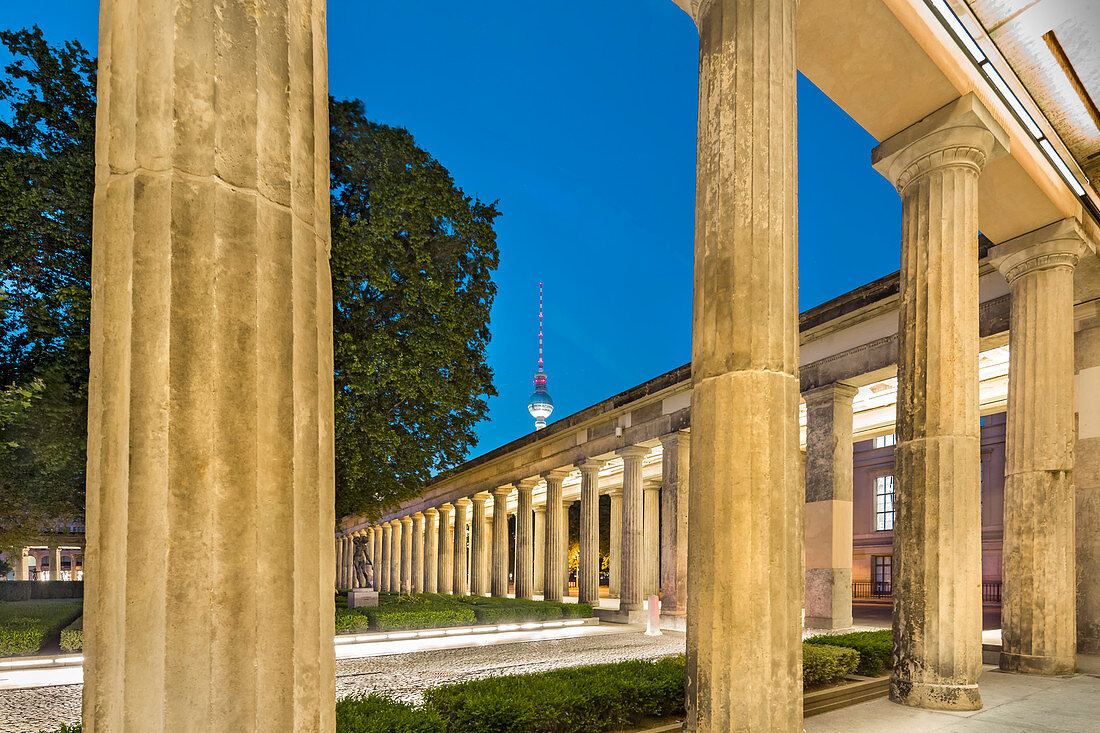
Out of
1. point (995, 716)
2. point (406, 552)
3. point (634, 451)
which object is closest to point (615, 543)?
point (634, 451)

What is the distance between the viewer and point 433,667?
16.1 metres

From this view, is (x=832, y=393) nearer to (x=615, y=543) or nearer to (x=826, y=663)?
(x=826, y=663)

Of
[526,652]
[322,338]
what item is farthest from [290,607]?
[526,652]

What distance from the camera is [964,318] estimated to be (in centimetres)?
1059

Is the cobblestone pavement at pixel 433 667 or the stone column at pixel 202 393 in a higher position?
the stone column at pixel 202 393

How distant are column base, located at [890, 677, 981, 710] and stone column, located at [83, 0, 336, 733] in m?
9.61

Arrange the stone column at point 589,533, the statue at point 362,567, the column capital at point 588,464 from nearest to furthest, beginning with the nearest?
the statue at point 362,567 < the column capital at point 588,464 < the stone column at point 589,533

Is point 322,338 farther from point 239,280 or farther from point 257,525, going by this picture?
point 257,525

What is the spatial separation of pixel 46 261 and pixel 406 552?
4943 cm

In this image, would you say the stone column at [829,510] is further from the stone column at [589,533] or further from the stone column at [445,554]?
the stone column at [445,554]

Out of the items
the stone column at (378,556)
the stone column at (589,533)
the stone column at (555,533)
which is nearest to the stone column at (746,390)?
the stone column at (589,533)

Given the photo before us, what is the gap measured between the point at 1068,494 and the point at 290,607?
52.3ft

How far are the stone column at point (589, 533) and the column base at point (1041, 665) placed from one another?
806 inches

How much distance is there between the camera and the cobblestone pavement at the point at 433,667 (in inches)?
450
